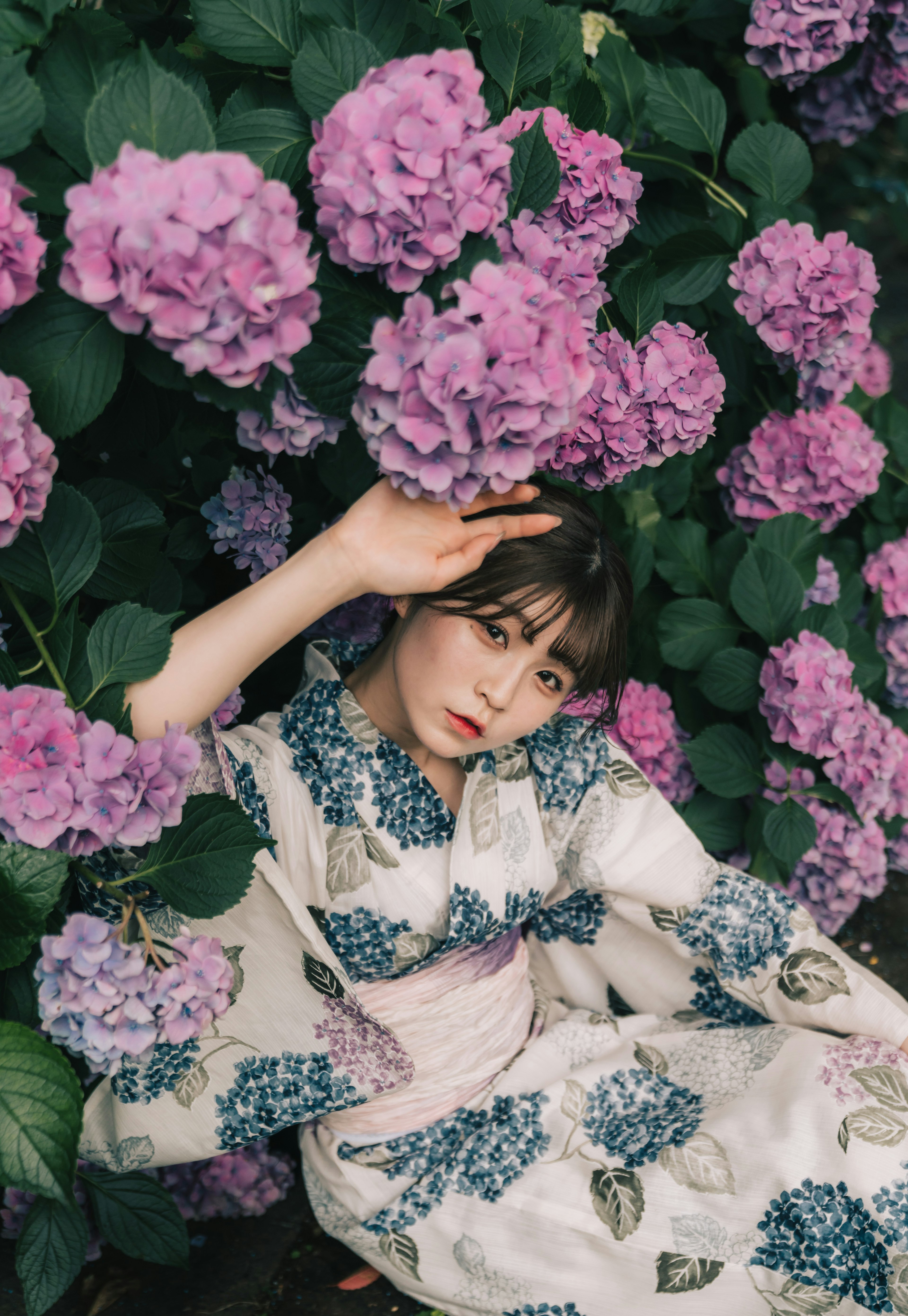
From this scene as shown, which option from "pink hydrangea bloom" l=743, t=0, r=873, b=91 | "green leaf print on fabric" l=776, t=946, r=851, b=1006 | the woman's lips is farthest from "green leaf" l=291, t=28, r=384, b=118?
"green leaf print on fabric" l=776, t=946, r=851, b=1006

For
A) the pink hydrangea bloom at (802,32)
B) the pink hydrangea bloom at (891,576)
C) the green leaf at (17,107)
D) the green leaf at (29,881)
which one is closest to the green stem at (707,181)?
the pink hydrangea bloom at (802,32)

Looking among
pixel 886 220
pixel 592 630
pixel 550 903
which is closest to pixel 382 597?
pixel 592 630

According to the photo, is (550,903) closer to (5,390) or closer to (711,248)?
(711,248)

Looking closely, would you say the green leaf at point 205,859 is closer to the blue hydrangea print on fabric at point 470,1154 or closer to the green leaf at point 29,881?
the green leaf at point 29,881

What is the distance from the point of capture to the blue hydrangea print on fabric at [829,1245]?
110 centimetres

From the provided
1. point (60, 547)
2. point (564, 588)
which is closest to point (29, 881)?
point (60, 547)

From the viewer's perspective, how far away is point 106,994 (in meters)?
0.77

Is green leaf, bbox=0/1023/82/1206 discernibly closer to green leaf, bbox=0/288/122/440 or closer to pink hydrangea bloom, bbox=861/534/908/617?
green leaf, bbox=0/288/122/440

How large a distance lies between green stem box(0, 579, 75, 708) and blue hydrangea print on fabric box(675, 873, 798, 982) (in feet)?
2.83

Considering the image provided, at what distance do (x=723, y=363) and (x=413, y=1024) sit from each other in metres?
1.11

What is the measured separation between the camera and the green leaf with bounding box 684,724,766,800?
1.55m

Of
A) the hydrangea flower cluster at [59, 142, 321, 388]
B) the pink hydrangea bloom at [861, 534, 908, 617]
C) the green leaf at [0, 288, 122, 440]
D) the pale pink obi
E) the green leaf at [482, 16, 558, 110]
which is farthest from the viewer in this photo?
the pink hydrangea bloom at [861, 534, 908, 617]

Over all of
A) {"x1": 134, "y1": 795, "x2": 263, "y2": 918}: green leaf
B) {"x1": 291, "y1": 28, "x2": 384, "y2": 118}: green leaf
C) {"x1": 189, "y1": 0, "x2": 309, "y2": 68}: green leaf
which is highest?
{"x1": 189, "y1": 0, "x2": 309, "y2": 68}: green leaf

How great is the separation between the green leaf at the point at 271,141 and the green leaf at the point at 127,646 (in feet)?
1.20
